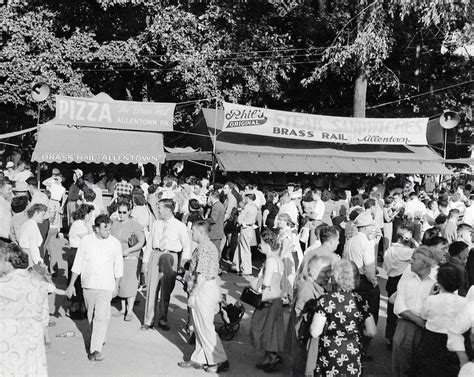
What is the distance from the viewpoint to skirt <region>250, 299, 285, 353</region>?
671 centimetres

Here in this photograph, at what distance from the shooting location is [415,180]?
22.5m

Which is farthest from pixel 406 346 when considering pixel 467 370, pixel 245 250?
pixel 245 250

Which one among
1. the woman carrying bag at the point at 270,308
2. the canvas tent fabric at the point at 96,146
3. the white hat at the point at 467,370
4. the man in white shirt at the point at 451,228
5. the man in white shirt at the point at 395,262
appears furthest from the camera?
the canvas tent fabric at the point at 96,146

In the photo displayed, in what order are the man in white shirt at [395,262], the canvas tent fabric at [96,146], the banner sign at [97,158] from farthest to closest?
the canvas tent fabric at [96,146] < the banner sign at [97,158] < the man in white shirt at [395,262]

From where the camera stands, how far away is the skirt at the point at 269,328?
6711 millimetres

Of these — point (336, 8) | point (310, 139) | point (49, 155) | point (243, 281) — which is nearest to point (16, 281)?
point (243, 281)

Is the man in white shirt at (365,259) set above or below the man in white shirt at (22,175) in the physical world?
below

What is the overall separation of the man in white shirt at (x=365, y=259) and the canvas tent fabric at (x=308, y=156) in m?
9.72

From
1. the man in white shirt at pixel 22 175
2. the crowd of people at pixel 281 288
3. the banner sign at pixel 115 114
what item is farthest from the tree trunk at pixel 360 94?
the man in white shirt at pixel 22 175

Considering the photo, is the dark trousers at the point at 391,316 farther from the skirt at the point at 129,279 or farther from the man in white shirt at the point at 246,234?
the man in white shirt at the point at 246,234

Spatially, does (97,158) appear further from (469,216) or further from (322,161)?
(469,216)

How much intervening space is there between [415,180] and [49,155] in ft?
42.7

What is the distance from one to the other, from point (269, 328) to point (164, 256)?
6.34ft

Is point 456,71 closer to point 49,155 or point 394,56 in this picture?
point 394,56
